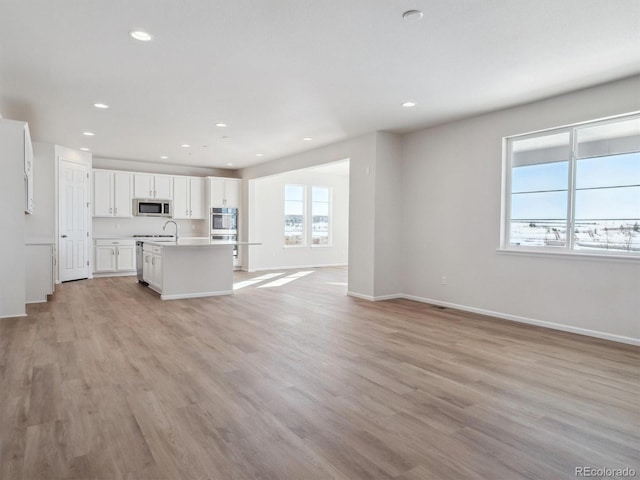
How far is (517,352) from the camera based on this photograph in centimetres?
370

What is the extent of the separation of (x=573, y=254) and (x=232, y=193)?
785 centimetres

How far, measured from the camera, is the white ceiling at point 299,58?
2762 mm

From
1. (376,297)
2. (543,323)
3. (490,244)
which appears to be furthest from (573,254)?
(376,297)

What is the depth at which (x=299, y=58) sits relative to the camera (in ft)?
11.6

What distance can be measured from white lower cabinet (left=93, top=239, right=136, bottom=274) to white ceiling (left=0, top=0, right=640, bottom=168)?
3.51m

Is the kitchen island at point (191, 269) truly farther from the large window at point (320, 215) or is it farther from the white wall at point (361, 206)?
the large window at point (320, 215)

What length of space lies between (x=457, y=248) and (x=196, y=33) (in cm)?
434

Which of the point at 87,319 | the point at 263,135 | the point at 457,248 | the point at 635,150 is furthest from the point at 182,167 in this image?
the point at 635,150

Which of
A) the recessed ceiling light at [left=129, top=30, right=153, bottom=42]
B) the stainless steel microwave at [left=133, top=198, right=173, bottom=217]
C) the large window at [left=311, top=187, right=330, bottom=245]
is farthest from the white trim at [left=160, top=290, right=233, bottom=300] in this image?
the large window at [left=311, top=187, right=330, bottom=245]

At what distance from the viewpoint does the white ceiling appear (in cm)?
276

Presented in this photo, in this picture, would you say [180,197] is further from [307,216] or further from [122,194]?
[307,216]

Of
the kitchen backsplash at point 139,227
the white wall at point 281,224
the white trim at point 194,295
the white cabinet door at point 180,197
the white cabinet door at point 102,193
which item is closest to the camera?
the white trim at point 194,295

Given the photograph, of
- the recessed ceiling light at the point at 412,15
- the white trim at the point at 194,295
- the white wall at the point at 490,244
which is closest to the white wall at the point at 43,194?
the white trim at the point at 194,295

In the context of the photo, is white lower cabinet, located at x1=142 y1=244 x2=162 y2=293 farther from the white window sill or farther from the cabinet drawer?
the white window sill
